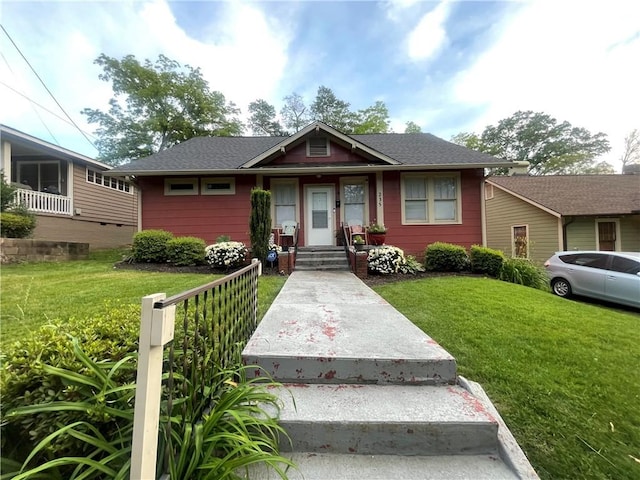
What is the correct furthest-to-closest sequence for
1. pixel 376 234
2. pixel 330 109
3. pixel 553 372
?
pixel 330 109, pixel 376 234, pixel 553 372

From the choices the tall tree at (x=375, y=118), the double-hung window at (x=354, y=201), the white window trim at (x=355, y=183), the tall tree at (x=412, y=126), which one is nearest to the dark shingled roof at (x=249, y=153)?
the white window trim at (x=355, y=183)

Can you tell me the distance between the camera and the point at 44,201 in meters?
10.5

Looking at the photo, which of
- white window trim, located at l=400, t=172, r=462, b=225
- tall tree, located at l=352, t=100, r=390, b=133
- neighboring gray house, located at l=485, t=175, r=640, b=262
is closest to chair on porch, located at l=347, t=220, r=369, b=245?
white window trim, located at l=400, t=172, r=462, b=225

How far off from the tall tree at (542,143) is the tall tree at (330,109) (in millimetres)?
12539

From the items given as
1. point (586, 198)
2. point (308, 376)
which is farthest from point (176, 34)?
point (586, 198)

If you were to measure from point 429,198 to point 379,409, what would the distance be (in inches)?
343

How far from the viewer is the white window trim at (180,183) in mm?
9516

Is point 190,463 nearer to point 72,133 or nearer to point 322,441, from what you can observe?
point 322,441

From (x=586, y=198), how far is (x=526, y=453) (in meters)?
16.9

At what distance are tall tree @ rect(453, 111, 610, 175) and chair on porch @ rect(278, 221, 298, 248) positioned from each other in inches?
1020

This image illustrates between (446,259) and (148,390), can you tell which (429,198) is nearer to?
(446,259)

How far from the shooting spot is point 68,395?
4.45ft

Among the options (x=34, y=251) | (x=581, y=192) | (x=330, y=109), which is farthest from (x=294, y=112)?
(x=34, y=251)

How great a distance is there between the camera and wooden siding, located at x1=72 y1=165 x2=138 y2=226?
12.1 meters
